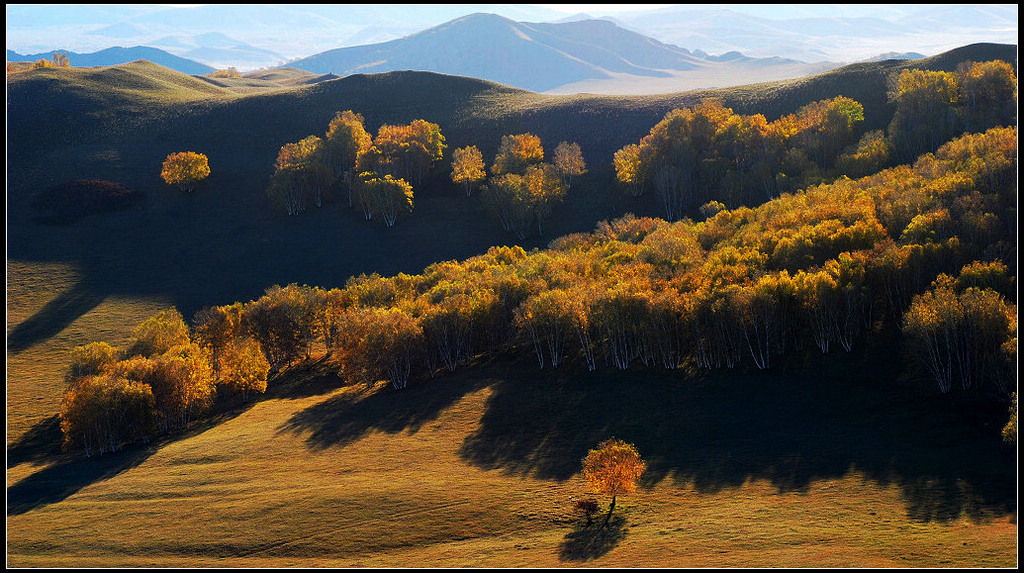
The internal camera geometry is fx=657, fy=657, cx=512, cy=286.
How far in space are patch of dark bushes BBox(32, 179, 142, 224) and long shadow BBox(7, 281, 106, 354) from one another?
3610 cm

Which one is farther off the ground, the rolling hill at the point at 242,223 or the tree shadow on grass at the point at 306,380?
the rolling hill at the point at 242,223

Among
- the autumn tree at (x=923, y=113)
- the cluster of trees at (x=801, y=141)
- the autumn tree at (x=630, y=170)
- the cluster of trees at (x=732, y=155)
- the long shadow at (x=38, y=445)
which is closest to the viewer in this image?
the long shadow at (x=38, y=445)

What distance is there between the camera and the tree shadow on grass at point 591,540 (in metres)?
51.3

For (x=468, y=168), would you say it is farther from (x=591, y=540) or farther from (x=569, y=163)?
(x=591, y=540)

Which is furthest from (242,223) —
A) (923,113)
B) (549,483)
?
(923,113)

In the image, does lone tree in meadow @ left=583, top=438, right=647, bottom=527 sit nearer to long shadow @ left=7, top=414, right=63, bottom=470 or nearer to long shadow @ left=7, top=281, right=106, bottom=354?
long shadow @ left=7, top=414, right=63, bottom=470

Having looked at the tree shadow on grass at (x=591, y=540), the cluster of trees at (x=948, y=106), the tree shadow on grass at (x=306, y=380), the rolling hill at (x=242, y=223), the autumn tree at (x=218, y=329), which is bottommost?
the tree shadow on grass at (x=306, y=380)

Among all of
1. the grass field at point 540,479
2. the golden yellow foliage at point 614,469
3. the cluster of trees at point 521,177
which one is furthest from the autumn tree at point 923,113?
Result: the golden yellow foliage at point 614,469

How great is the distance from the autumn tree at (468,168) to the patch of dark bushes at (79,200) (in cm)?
8537

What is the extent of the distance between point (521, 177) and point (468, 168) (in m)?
18.5

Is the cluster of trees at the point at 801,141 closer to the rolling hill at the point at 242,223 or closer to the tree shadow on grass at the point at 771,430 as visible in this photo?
the rolling hill at the point at 242,223

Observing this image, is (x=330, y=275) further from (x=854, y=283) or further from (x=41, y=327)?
(x=854, y=283)

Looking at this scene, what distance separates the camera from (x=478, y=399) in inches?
3479

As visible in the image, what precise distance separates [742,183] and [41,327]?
149949 millimetres
